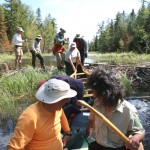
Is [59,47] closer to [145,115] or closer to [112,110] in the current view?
[145,115]

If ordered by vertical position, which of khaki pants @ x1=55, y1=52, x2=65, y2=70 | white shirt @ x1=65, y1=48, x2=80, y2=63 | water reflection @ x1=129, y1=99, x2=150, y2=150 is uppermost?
white shirt @ x1=65, y1=48, x2=80, y2=63

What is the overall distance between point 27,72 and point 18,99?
140 cm

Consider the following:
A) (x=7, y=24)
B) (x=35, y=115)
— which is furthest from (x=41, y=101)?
(x=7, y=24)

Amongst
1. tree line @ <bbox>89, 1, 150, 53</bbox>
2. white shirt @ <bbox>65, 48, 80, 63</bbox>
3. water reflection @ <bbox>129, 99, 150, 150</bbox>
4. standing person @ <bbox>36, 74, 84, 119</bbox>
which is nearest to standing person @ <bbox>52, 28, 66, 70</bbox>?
white shirt @ <bbox>65, 48, 80, 63</bbox>

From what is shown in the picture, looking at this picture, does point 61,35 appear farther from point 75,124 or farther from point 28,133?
point 28,133

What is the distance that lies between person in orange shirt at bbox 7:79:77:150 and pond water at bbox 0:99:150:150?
14.7 feet

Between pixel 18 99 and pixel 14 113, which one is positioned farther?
pixel 18 99

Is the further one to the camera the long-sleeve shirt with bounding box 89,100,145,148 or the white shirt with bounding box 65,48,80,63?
the white shirt with bounding box 65,48,80,63

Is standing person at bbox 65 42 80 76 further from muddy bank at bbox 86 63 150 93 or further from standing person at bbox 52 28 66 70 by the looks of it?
muddy bank at bbox 86 63 150 93

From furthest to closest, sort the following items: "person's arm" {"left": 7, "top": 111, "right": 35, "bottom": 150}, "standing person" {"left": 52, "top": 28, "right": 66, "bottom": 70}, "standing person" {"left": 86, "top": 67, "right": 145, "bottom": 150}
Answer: "standing person" {"left": 52, "top": 28, "right": 66, "bottom": 70}
"standing person" {"left": 86, "top": 67, "right": 145, "bottom": 150}
"person's arm" {"left": 7, "top": 111, "right": 35, "bottom": 150}

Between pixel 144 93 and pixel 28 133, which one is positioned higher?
pixel 28 133

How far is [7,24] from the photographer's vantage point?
202 ft

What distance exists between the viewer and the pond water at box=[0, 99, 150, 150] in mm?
7074

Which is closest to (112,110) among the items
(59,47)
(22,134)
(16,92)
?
(22,134)
